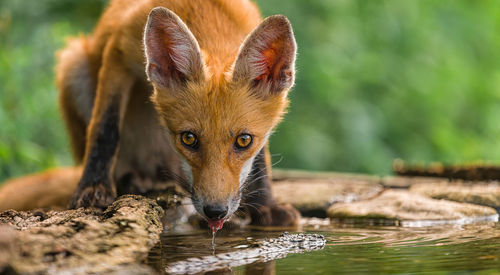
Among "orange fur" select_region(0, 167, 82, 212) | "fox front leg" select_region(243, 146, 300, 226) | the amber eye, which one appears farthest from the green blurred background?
the amber eye

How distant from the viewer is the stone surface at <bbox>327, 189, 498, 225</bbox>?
4.45m

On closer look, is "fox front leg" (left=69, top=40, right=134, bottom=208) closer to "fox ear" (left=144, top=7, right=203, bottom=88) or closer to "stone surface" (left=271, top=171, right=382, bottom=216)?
"fox ear" (left=144, top=7, right=203, bottom=88)

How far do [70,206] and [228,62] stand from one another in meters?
1.50

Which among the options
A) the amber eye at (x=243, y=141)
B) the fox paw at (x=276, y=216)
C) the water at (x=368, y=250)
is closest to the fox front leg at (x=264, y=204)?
the fox paw at (x=276, y=216)

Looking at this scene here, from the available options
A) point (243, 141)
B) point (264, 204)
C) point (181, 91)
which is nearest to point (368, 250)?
point (243, 141)

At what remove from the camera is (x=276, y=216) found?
4.83m

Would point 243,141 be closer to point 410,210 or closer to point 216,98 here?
point 216,98

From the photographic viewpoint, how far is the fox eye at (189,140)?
3.91 m

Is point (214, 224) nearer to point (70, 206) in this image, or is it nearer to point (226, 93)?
point (226, 93)

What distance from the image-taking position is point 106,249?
2.74m

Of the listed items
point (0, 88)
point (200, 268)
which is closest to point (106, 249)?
point (200, 268)

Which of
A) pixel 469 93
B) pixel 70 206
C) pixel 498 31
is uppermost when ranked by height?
pixel 498 31

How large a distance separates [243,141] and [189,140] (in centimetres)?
33

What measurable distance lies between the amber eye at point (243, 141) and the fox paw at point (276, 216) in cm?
97
